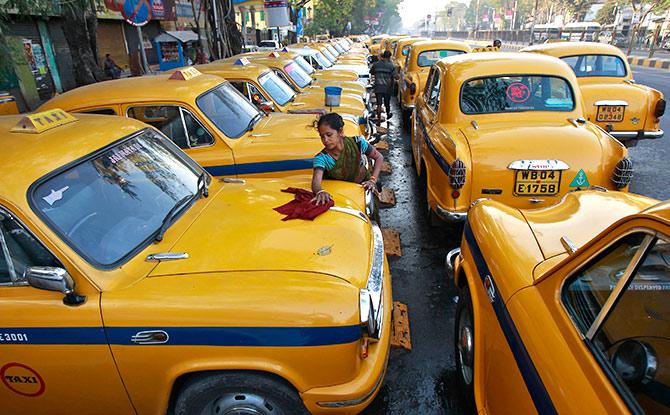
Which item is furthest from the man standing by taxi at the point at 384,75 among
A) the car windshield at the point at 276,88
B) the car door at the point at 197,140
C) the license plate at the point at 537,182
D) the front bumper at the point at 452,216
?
the license plate at the point at 537,182

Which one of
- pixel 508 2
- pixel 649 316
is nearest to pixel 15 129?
pixel 649 316

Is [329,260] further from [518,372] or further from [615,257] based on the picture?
[615,257]

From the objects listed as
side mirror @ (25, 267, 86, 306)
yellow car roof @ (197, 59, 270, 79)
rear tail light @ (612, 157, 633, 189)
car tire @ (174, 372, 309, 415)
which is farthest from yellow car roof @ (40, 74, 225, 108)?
rear tail light @ (612, 157, 633, 189)

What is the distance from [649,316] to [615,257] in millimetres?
296

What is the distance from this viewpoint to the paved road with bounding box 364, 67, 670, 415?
3.04 meters

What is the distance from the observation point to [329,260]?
2385mm

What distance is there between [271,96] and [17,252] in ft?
16.9

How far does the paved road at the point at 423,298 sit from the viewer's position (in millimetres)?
3039

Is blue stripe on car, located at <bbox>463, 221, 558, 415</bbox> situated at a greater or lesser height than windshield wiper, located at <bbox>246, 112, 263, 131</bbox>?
lesser

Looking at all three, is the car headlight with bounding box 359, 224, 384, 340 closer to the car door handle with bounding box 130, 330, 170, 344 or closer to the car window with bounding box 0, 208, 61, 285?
the car door handle with bounding box 130, 330, 170, 344

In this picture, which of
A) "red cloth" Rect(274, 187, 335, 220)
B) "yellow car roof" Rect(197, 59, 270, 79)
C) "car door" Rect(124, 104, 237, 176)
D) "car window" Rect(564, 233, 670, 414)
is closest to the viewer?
"car window" Rect(564, 233, 670, 414)

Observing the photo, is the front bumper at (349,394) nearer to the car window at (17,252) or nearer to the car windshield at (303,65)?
the car window at (17,252)

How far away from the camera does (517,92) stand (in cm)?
499

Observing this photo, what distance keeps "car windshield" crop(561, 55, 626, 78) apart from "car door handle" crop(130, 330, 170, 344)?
843 cm
